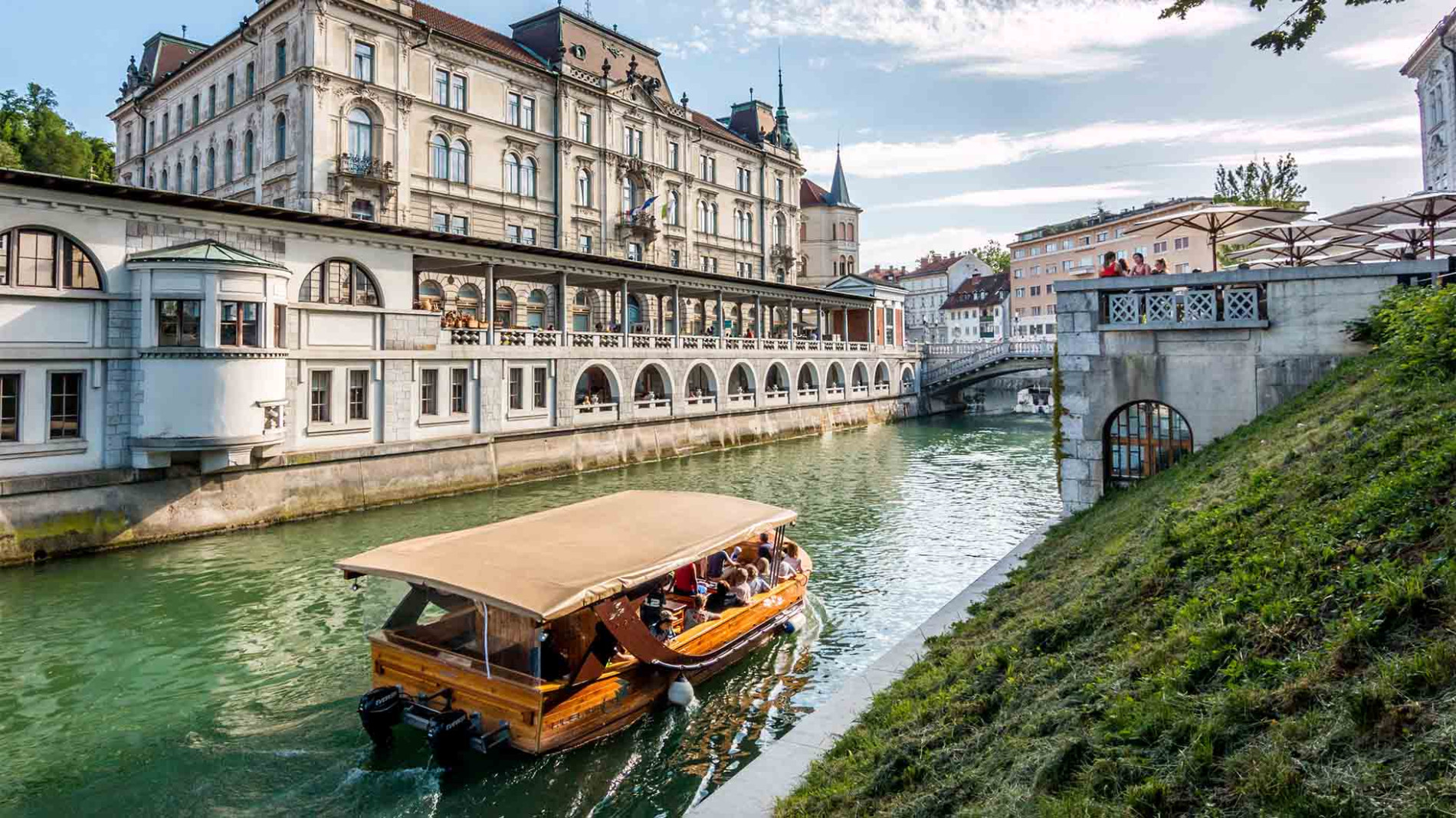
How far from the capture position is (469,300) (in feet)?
142

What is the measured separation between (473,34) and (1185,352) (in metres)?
46.1

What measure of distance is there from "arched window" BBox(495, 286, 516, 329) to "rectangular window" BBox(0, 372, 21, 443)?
25.1m

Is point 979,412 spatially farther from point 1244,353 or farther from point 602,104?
point 1244,353

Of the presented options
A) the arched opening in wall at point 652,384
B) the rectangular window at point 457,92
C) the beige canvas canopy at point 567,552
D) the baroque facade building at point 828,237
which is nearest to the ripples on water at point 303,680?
the beige canvas canopy at point 567,552

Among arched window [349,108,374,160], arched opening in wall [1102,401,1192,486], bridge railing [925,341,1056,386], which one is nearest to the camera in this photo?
arched opening in wall [1102,401,1192,486]

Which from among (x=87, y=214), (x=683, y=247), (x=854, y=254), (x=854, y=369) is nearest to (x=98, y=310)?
(x=87, y=214)

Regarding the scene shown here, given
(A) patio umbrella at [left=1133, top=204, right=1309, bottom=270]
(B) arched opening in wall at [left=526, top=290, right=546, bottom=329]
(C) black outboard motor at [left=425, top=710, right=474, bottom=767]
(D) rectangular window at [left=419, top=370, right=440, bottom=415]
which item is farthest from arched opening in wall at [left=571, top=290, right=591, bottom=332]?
(C) black outboard motor at [left=425, top=710, right=474, bottom=767]

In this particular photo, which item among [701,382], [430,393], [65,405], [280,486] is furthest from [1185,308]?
[701,382]

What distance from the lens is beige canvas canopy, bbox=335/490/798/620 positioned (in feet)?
31.1

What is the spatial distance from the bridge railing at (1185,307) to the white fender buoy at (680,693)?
1097 centimetres

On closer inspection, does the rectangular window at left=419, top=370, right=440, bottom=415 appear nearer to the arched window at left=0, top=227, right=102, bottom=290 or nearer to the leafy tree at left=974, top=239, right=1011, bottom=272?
the arched window at left=0, top=227, right=102, bottom=290

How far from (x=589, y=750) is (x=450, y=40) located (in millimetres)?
43690

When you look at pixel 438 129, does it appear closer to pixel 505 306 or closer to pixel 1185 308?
pixel 505 306

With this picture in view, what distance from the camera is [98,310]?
2092 centimetres
